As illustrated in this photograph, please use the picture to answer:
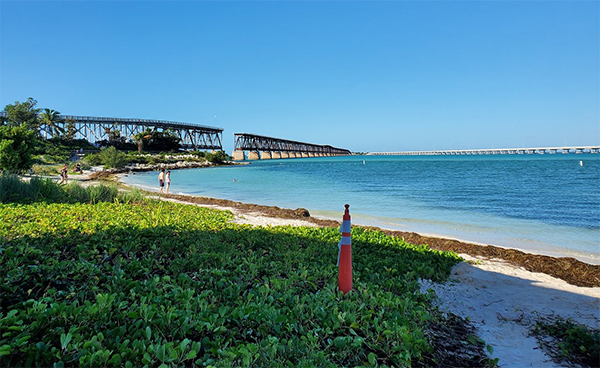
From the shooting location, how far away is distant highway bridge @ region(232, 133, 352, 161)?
119812 millimetres

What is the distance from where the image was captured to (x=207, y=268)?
471 centimetres

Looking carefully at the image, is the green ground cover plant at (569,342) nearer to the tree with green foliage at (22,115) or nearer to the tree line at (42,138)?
the tree line at (42,138)

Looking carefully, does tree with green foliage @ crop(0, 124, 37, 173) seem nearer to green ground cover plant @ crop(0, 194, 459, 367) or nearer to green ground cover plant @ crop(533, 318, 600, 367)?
green ground cover plant @ crop(0, 194, 459, 367)

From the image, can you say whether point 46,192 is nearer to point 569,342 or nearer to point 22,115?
point 569,342

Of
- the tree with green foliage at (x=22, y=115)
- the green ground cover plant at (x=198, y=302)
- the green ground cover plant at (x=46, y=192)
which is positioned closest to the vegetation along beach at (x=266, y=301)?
the green ground cover plant at (x=198, y=302)

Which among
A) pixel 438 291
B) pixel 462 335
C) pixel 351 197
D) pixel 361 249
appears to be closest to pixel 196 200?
pixel 351 197

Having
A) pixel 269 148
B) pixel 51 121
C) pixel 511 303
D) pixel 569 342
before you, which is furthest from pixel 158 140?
pixel 569 342

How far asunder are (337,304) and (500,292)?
3468 millimetres

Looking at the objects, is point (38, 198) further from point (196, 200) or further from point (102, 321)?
point (102, 321)

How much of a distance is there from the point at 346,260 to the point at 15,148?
22536 mm

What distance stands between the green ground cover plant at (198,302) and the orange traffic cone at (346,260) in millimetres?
148

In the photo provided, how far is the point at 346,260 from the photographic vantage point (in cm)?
405

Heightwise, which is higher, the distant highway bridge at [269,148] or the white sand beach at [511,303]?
the distant highway bridge at [269,148]

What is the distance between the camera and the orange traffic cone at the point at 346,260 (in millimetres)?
4051
